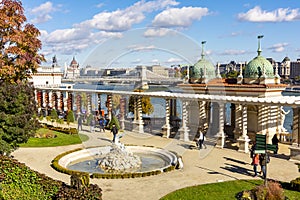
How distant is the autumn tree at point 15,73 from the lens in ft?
60.3

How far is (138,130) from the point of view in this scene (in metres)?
33.1

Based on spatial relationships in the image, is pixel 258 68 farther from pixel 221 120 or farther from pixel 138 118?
pixel 138 118

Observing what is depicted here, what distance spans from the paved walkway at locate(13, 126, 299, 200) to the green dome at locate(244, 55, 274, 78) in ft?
21.0

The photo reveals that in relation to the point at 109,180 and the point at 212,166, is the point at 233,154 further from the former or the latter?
the point at 109,180

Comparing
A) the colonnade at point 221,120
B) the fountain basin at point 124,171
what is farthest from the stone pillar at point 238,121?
the fountain basin at point 124,171

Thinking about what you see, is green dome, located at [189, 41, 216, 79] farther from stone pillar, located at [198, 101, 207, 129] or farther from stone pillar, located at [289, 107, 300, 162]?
stone pillar, located at [289, 107, 300, 162]

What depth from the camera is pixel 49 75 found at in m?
62.9

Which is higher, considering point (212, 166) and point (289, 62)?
point (289, 62)

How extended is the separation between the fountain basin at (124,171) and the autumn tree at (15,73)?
130 inches

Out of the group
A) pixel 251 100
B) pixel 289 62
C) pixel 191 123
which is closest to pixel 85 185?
pixel 251 100

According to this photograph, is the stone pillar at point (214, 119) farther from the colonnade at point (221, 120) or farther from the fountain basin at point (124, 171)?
the fountain basin at point (124, 171)

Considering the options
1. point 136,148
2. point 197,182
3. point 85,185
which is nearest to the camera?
point 85,185

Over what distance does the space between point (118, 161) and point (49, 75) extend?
154 feet

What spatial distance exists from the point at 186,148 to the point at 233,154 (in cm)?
358
